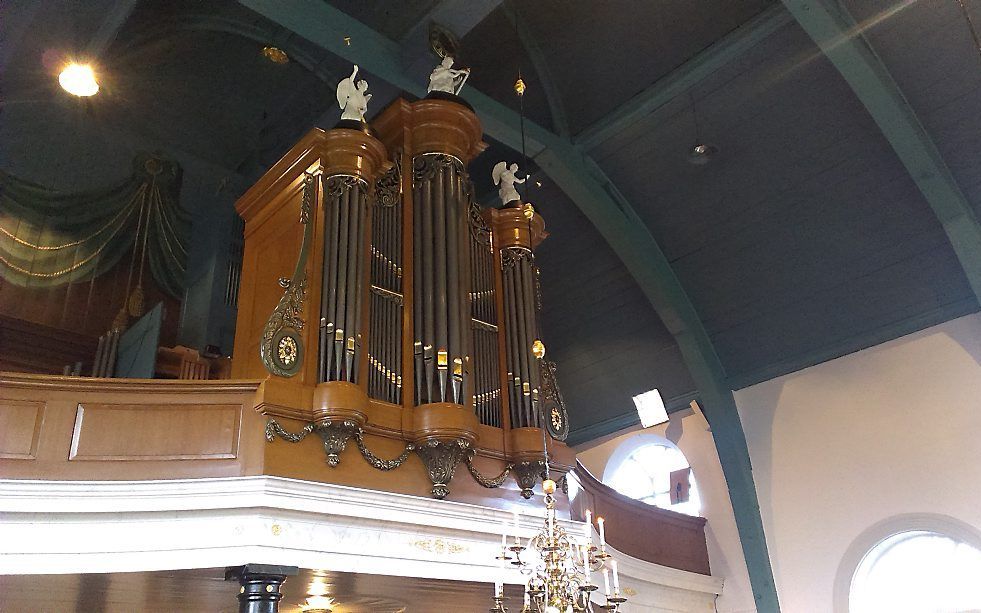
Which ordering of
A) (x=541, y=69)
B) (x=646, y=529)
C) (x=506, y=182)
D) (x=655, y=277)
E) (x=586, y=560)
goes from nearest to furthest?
(x=586, y=560) → (x=506, y=182) → (x=541, y=69) → (x=646, y=529) → (x=655, y=277)

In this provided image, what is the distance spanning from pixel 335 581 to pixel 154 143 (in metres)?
5.92

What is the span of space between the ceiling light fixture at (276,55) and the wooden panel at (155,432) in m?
4.53

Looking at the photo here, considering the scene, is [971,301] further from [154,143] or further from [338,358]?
[154,143]

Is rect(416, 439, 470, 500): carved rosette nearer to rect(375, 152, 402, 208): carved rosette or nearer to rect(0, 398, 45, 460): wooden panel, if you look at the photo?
rect(375, 152, 402, 208): carved rosette

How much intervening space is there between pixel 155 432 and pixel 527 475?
9.44 ft

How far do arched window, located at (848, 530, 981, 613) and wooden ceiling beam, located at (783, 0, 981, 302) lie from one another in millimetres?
2521

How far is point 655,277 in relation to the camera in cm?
982

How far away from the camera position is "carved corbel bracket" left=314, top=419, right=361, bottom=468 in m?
5.89

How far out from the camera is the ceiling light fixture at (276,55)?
882cm

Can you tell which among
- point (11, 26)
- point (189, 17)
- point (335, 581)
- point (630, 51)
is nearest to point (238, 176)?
point (189, 17)

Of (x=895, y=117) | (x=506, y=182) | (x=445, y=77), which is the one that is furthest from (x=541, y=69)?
(x=895, y=117)

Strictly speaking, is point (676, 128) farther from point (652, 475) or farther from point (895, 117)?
point (652, 475)

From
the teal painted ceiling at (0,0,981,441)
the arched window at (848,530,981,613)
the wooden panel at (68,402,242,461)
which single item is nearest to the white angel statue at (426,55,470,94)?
the teal painted ceiling at (0,0,981,441)

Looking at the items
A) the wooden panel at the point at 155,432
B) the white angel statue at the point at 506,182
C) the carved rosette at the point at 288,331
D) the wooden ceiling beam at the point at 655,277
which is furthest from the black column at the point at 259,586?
the wooden ceiling beam at the point at 655,277
